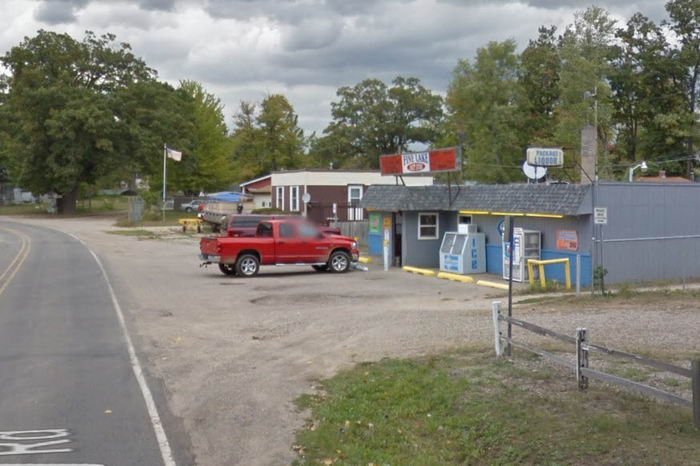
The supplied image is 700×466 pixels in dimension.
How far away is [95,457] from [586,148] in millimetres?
22144

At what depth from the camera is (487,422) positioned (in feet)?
28.5

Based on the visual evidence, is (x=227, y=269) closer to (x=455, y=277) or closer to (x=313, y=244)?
(x=313, y=244)

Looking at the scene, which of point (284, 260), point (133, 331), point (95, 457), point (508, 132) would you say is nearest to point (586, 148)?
point (284, 260)

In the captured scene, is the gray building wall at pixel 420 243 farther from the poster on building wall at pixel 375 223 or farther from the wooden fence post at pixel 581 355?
the wooden fence post at pixel 581 355

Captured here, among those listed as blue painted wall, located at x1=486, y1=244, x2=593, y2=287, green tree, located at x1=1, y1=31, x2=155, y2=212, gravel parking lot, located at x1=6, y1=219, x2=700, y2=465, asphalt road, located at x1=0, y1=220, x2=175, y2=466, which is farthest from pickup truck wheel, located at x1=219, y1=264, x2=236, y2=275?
green tree, located at x1=1, y1=31, x2=155, y2=212

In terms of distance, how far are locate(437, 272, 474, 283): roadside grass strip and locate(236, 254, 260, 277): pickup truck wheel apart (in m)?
6.09

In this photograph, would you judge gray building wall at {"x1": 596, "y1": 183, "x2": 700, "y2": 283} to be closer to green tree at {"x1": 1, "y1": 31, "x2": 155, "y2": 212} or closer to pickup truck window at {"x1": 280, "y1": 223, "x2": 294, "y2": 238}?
pickup truck window at {"x1": 280, "y1": 223, "x2": 294, "y2": 238}

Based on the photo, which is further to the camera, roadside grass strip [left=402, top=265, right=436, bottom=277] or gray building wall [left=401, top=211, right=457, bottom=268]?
gray building wall [left=401, top=211, right=457, bottom=268]

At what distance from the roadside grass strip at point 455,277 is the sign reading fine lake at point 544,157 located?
13.5ft

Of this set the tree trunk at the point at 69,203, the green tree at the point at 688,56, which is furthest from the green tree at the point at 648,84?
the tree trunk at the point at 69,203

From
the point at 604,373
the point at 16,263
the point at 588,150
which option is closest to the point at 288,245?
the point at 588,150

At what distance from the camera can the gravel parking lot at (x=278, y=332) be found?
968 centimetres

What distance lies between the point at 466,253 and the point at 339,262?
4409 millimetres

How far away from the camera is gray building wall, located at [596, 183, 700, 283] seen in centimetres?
2388
